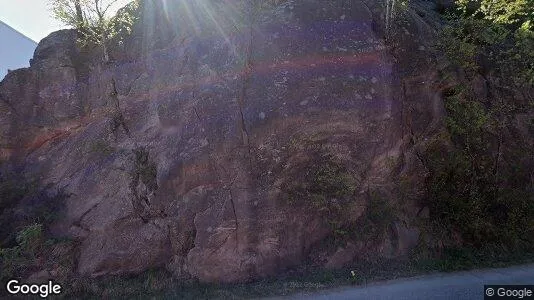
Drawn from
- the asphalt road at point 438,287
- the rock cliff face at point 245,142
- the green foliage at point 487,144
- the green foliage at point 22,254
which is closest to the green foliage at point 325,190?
the rock cliff face at point 245,142

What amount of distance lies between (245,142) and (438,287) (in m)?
4.78

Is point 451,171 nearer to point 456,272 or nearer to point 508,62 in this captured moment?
point 456,272

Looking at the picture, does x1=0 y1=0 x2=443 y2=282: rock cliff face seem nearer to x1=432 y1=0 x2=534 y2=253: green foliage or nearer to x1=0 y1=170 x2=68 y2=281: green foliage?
x1=0 y1=170 x2=68 y2=281: green foliage

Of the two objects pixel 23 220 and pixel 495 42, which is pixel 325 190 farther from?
pixel 495 42

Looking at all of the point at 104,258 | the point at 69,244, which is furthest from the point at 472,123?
the point at 69,244

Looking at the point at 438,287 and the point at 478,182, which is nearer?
the point at 438,287

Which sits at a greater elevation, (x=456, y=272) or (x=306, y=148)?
(x=306, y=148)

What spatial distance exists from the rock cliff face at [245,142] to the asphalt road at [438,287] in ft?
3.18

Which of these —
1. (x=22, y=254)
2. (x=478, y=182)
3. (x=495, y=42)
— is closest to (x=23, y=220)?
(x=22, y=254)

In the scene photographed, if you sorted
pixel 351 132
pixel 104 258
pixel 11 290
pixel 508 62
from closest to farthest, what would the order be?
pixel 11 290 < pixel 104 258 < pixel 351 132 < pixel 508 62

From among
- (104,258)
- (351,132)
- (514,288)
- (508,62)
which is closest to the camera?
(514,288)

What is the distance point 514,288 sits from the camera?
701 cm

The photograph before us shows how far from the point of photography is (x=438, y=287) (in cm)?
721

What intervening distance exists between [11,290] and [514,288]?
380 inches
